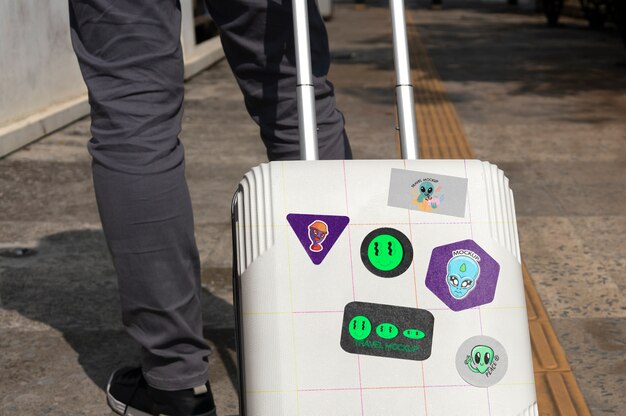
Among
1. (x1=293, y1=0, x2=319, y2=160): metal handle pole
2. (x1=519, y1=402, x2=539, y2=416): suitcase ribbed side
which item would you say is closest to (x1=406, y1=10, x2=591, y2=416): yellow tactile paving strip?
(x1=519, y1=402, x2=539, y2=416): suitcase ribbed side

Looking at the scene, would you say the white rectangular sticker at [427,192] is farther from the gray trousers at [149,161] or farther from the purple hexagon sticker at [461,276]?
the gray trousers at [149,161]

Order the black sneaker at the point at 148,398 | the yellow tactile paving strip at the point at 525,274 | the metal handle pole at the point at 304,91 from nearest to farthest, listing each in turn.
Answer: the metal handle pole at the point at 304,91, the black sneaker at the point at 148,398, the yellow tactile paving strip at the point at 525,274

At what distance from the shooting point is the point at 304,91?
6.08 ft

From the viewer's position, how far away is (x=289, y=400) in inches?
65.0

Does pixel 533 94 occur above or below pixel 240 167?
below

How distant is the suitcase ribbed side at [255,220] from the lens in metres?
1.67

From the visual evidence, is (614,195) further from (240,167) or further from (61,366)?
(61,366)

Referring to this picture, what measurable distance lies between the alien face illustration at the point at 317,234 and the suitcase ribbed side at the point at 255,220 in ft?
0.20

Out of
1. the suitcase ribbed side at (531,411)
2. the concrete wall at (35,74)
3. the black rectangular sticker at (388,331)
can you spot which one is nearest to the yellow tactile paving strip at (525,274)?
the suitcase ribbed side at (531,411)

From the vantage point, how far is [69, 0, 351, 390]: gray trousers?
6.38 feet

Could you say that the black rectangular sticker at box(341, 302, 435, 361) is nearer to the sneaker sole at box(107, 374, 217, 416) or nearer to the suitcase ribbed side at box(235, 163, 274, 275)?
the suitcase ribbed side at box(235, 163, 274, 275)

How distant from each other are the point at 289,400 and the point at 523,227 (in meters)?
2.26

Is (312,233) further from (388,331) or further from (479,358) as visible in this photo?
(479,358)

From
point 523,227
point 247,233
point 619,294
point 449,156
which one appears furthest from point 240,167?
point 247,233
